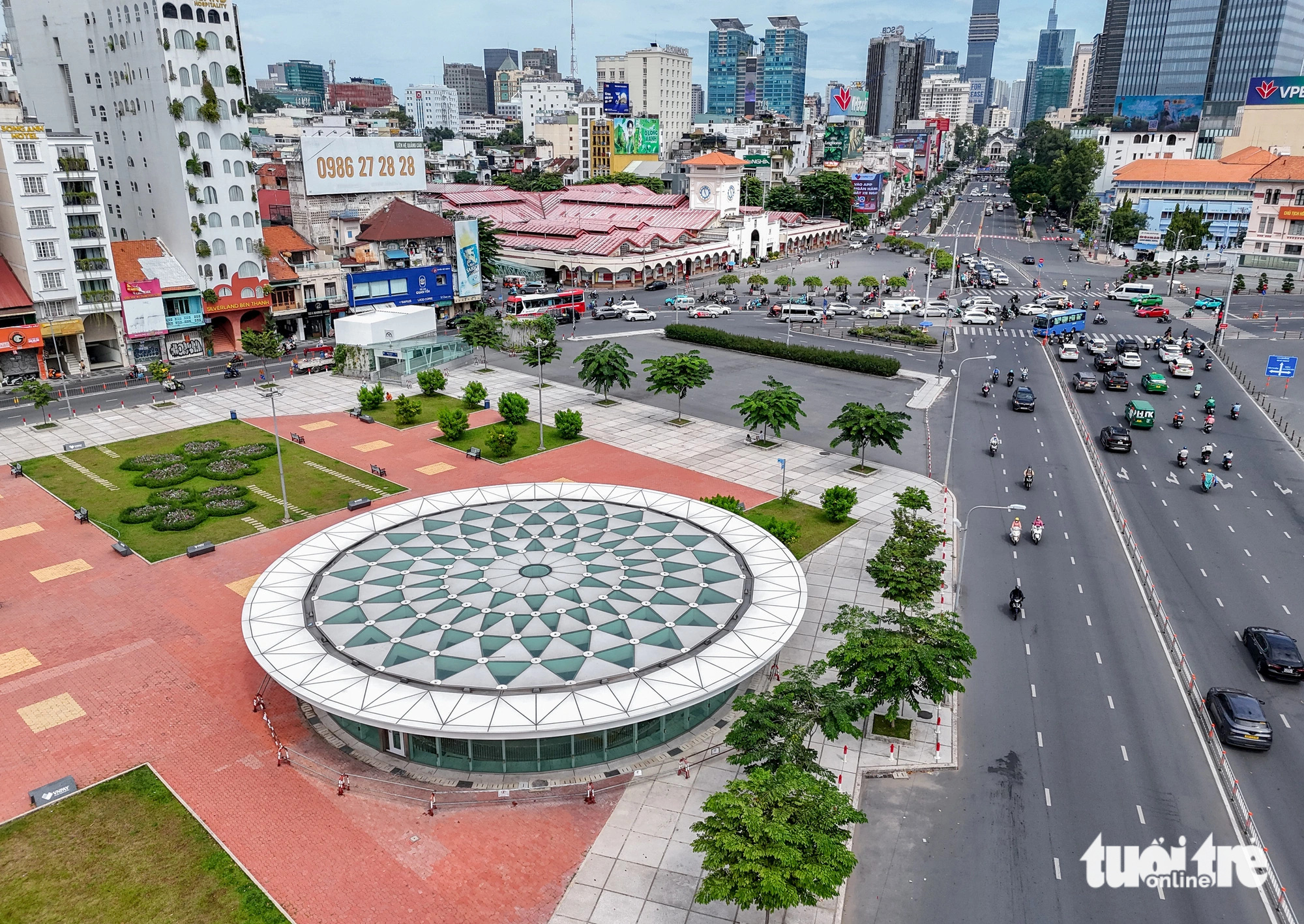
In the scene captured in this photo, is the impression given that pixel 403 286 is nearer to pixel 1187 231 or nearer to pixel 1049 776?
pixel 1049 776

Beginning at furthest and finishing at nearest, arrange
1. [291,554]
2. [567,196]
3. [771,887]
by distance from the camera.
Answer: [567,196] → [291,554] → [771,887]

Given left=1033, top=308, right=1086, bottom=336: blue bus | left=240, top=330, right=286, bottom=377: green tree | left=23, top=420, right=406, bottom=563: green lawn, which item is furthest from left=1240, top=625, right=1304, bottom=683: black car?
left=240, top=330, right=286, bottom=377: green tree

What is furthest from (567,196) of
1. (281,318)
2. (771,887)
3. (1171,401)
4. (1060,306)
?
(771,887)

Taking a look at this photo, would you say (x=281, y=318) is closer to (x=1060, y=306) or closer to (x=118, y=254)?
(x=118, y=254)

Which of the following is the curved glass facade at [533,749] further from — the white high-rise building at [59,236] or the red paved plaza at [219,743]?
the white high-rise building at [59,236]

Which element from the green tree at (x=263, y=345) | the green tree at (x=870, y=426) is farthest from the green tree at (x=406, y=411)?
the green tree at (x=870, y=426)

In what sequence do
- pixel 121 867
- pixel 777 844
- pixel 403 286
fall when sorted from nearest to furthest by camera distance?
pixel 777 844
pixel 121 867
pixel 403 286

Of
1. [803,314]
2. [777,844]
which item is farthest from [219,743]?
[803,314]
